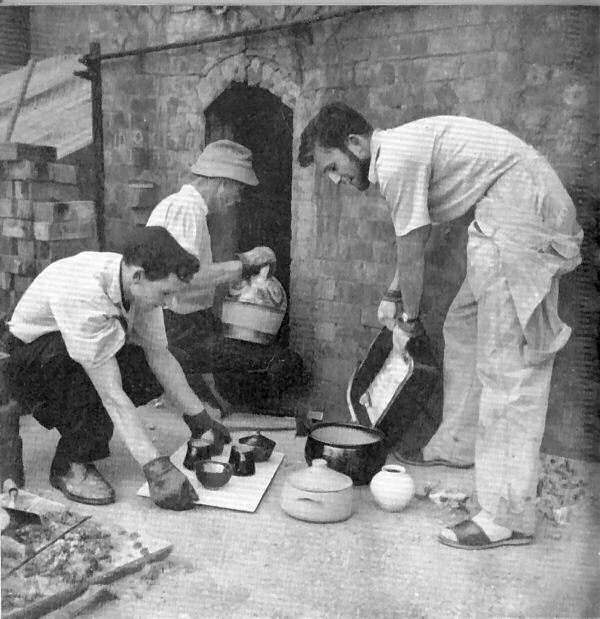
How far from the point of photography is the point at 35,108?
2.92 m

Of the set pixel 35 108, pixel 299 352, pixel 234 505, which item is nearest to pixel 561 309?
pixel 299 352

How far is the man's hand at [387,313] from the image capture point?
9.11ft

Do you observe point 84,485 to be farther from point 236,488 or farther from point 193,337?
point 193,337

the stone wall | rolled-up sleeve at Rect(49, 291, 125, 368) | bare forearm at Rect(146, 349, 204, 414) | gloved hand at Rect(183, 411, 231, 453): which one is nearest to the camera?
the stone wall

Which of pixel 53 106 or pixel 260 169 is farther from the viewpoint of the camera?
pixel 53 106

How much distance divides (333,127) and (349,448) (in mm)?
1163

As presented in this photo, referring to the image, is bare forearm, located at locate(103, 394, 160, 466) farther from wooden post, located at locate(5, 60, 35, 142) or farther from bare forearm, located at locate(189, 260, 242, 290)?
wooden post, located at locate(5, 60, 35, 142)

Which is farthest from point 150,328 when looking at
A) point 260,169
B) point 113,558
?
point 113,558

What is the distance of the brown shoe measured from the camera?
284 cm

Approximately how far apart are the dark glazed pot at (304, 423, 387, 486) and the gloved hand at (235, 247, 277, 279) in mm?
656

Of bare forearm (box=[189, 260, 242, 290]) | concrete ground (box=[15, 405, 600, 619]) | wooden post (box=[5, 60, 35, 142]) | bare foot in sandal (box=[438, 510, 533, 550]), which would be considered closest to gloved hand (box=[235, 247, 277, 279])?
bare forearm (box=[189, 260, 242, 290])

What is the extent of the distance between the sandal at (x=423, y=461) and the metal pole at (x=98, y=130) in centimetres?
140

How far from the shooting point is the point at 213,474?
2.88 m

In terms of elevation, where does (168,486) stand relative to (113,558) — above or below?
above
